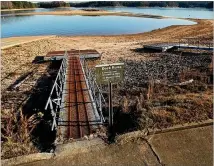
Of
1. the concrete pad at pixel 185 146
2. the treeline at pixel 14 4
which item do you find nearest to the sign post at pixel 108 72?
the concrete pad at pixel 185 146

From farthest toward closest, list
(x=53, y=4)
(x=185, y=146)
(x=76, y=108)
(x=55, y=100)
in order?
1. (x=53, y=4)
2. (x=55, y=100)
3. (x=76, y=108)
4. (x=185, y=146)

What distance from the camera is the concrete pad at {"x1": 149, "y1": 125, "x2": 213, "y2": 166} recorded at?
18.4 feet

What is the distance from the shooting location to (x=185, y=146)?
609 cm

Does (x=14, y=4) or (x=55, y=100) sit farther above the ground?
(x=14, y=4)

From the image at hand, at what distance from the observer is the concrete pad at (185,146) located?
221 inches

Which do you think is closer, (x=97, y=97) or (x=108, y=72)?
(x=108, y=72)

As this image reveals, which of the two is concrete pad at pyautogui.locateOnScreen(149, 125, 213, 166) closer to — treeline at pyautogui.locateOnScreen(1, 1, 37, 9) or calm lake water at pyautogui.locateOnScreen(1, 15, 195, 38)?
calm lake water at pyautogui.locateOnScreen(1, 15, 195, 38)

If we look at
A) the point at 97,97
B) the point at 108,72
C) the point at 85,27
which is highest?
the point at 108,72

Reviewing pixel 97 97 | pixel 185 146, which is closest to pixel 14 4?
pixel 97 97

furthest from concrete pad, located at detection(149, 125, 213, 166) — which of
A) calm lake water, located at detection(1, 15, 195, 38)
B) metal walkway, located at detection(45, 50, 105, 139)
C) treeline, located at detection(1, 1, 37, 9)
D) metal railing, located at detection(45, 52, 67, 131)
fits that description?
treeline, located at detection(1, 1, 37, 9)

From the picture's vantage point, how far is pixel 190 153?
5.84 metres

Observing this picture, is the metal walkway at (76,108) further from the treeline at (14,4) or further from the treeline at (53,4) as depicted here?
the treeline at (53,4)

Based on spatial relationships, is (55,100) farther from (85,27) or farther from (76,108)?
(85,27)

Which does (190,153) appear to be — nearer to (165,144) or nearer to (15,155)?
(165,144)
